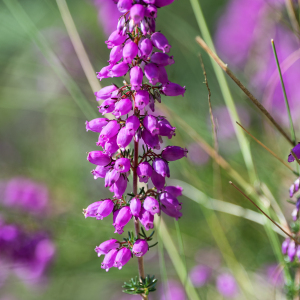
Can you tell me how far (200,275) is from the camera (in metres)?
2.74

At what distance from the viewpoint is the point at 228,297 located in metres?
2.45

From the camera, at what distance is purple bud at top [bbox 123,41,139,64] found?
84 centimetres

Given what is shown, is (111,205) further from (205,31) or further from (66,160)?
(66,160)

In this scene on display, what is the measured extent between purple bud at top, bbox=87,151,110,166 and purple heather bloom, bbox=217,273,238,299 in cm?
186

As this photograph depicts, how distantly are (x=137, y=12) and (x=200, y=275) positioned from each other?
7.89 feet

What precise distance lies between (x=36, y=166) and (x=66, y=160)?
327 millimetres

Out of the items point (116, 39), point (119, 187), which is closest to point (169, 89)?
point (116, 39)

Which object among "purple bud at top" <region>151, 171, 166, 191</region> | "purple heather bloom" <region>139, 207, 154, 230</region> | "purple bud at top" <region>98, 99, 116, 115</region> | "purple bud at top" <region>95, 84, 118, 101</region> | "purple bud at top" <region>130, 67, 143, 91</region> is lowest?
"purple heather bloom" <region>139, 207, 154, 230</region>

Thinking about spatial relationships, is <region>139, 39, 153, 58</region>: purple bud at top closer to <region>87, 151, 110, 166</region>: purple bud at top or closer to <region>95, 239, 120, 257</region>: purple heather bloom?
<region>87, 151, 110, 166</region>: purple bud at top

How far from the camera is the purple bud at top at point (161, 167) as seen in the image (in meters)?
0.91

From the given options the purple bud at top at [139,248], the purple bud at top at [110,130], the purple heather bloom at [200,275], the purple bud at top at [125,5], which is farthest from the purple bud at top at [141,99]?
the purple heather bloom at [200,275]

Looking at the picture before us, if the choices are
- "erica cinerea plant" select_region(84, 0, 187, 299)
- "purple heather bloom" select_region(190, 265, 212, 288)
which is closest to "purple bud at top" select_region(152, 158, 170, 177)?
"erica cinerea plant" select_region(84, 0, 187, 299)

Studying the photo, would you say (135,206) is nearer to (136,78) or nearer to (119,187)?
(119,187)

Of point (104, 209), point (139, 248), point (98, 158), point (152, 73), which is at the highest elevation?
point (152, 73)
